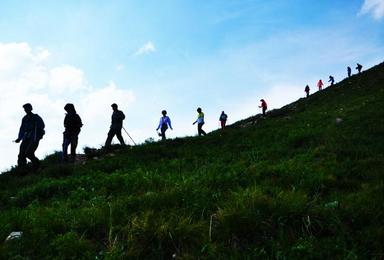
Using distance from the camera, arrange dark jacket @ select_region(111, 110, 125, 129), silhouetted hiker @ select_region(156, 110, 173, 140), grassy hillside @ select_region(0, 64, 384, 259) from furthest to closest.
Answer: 1. silhouetted hiker @ select_region(156, 110, 173, 140)
2. dark jacket @ select_region(111, 110, 125, 129)
3. grassy hillside @ select_region(0, 64, 384, 259)

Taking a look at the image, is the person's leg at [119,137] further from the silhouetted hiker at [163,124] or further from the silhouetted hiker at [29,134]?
the silhouetted hiker at [163,124]

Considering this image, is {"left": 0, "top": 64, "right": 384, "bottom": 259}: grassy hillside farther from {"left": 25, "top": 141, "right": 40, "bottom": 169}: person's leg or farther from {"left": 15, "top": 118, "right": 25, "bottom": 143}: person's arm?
{"left": 15, "top": 118, "right": 25, "bottom": 143}: person's arm

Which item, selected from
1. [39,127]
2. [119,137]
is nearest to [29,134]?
[39,127]

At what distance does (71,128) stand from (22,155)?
2.11 m

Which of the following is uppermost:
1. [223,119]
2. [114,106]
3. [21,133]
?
[114,106]

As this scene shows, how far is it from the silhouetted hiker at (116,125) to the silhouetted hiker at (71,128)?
7.22 feet

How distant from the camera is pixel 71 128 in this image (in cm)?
1783

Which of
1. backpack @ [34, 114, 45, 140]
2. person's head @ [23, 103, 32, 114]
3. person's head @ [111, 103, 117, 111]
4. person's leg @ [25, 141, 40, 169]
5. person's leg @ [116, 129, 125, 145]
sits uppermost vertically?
person's head @ [111, 103, 117, 111]

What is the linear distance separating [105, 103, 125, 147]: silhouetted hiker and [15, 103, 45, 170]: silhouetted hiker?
13.4 feet

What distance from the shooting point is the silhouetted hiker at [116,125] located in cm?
2009

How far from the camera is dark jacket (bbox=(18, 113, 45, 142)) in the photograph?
52.6ft

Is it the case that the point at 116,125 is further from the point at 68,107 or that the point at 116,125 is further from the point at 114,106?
the point at 68,107

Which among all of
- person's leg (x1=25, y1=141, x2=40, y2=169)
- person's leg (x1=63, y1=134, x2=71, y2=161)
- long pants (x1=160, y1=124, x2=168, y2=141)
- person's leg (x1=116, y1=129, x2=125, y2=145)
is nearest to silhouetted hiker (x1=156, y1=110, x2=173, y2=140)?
long pants (x1=160, y1=124, x2=168, y2=141)

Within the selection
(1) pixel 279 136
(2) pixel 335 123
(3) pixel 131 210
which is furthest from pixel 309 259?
(2) pixel 335 123
